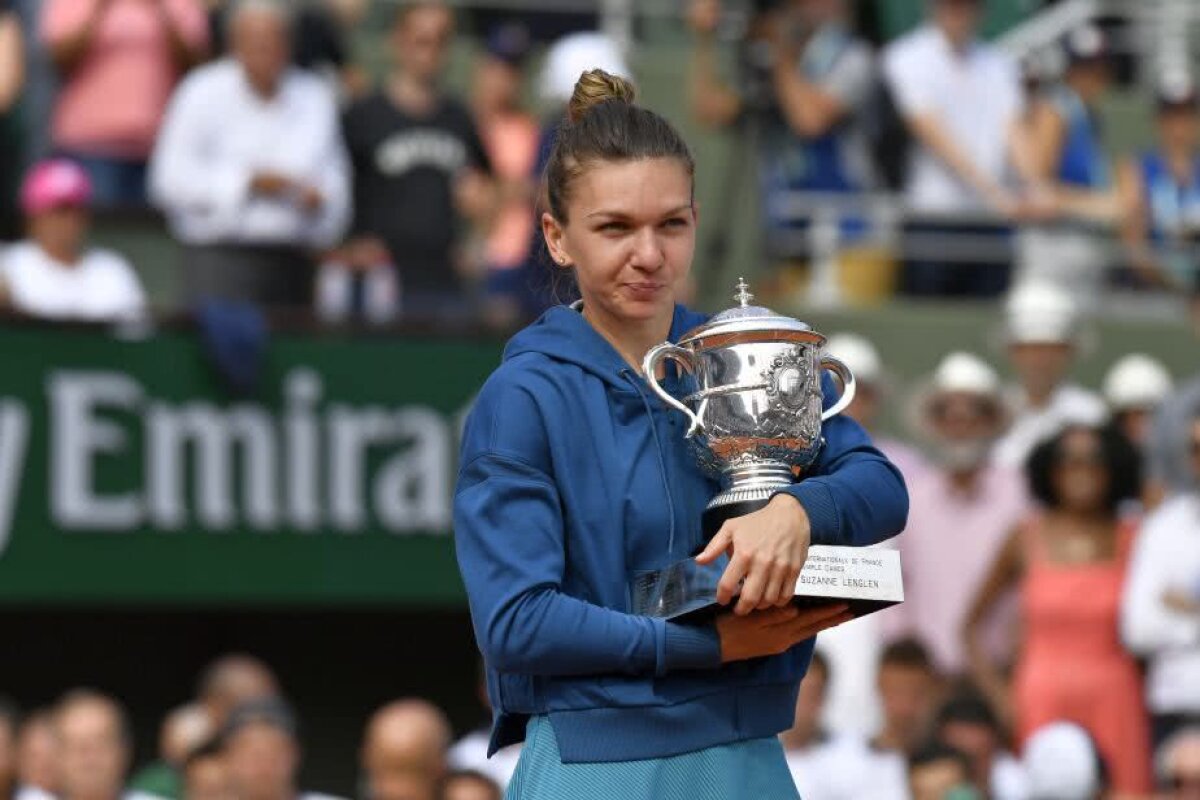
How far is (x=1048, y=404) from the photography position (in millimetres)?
9125

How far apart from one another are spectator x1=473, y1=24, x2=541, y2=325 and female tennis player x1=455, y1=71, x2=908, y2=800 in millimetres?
6253

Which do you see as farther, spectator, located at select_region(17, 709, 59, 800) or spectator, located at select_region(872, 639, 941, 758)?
spectator, located at select_region(17, 709, 59, 800)

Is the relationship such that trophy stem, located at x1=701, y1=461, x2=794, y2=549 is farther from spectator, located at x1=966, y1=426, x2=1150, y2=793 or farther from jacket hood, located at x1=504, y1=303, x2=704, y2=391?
spectator, located at x1=966, y1=426, x2=1150, y2=793

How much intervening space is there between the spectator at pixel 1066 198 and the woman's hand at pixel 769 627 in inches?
314

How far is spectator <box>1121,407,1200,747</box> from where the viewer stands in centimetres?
743

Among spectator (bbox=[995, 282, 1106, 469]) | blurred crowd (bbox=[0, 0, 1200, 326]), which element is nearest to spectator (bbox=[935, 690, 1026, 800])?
spectator (bbox=[995, 282, 1106, 469])

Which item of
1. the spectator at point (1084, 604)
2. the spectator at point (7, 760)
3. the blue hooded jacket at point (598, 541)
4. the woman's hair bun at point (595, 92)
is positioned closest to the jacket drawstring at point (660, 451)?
the blue hooded jacket at point (598, 541)

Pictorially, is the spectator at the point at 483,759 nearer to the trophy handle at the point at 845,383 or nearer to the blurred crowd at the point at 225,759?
the blurred crowd at the point at 225,759

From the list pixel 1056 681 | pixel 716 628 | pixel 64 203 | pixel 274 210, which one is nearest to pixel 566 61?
pixel 274 210

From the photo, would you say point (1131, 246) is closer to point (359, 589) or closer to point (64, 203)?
point (359, 589)

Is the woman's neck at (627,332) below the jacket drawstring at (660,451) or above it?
above

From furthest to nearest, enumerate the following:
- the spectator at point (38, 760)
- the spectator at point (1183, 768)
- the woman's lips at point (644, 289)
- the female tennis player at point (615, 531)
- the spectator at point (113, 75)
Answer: the spectator at point (113, 75) < the spectator at point (38, 760) < the spectator at point (1183, 768) < the woman's lips at point (644, 289) < the female tennis player at point (615, 531)

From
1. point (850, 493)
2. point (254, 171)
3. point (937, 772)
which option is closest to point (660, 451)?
point (850, 493)

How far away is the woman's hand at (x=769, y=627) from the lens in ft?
9.91
